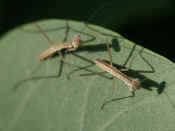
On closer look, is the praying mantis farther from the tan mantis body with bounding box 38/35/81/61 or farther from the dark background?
the dark background

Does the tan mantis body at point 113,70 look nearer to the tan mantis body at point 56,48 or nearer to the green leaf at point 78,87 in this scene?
the green leaf at point 78,87

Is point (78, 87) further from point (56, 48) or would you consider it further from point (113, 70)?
point (56, 48)

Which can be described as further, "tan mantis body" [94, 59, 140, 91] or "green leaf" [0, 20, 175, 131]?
"tan mantis body" [94, 59, 140, 91]

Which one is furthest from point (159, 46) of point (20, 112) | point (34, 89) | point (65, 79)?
point (20, 112)

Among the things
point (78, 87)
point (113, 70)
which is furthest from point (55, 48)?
point (113, 70)

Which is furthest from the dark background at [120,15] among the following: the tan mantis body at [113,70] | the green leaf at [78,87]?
the tan mantis body at [113,70]

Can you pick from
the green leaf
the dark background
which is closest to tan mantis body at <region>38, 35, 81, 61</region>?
the green leaf
